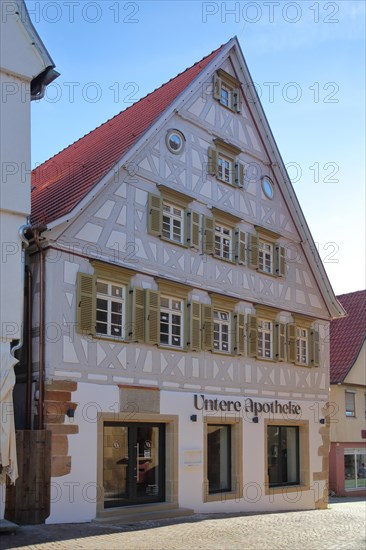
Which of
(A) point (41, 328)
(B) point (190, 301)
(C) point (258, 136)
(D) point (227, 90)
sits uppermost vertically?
(D) point (227, 90)

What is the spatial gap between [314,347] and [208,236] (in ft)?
19.2

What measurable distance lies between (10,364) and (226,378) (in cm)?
705

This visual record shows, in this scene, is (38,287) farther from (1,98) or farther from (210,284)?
(210,284)

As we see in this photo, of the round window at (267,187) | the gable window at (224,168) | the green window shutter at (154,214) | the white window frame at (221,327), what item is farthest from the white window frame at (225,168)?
the white window frame at (221,327)

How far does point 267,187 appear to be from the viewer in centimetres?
2162

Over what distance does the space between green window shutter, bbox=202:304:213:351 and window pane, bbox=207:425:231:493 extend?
6.49ft

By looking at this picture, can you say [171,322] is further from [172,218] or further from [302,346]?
[302,346]

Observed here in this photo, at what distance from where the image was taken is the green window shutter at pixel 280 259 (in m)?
21.5

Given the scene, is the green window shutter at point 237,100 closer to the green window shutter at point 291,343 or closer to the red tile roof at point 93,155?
the red tile roof at point 93,155

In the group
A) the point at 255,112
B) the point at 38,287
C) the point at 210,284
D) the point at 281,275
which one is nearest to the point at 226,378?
the point at 210,284

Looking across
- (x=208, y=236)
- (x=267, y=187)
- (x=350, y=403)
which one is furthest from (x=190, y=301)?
(x=350, y=403)

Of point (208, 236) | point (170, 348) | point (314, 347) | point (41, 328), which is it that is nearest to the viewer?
point (41, 328)

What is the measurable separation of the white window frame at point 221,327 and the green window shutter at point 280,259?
2.79m

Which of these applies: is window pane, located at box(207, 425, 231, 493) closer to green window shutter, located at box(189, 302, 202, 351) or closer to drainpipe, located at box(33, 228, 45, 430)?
green window shutter, located at box(189, 302, 202, 351)
